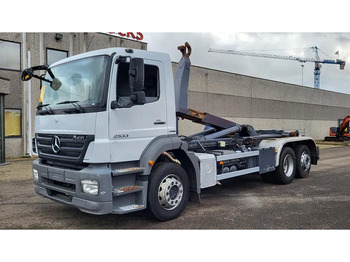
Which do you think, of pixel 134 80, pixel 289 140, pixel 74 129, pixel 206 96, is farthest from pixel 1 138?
pixel 206 96

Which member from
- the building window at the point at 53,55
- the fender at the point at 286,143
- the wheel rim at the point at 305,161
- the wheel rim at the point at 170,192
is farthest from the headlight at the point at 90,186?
the building window at the point at 53,55

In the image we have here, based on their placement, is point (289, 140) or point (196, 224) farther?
point (289, 140)

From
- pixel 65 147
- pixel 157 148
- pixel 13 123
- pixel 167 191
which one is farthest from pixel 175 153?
pixel 13 123

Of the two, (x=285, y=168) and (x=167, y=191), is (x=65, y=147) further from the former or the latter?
(x=285, y=168)

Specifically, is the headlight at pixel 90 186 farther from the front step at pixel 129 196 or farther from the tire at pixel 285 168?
the tire at pixel 285 168

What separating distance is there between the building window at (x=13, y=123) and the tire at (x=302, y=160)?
12.7 meters

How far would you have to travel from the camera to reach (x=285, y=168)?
27.9ft

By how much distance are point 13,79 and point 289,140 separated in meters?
13.0

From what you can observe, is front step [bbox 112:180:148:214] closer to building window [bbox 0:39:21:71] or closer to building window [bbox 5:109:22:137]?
building window [bbox 5:109:22:137]

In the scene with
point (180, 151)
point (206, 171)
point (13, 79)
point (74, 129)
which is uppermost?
point (13, 79)

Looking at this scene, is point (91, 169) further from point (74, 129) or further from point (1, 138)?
point (1, 138)

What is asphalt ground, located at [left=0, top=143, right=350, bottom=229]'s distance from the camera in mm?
5082

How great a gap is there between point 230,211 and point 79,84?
3540 millimetres

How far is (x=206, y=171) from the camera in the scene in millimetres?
5938
